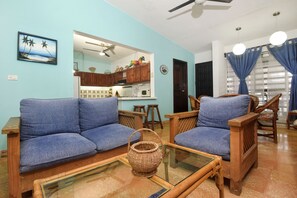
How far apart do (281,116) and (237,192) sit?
4.17 metres

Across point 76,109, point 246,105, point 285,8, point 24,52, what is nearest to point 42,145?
point 76,109

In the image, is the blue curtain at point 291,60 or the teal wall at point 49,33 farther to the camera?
the blue curtain at point 291,60

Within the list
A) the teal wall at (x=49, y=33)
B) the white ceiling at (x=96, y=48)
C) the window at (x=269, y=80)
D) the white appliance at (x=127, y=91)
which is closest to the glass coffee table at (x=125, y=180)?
the teal wall at (x=49, y=33)

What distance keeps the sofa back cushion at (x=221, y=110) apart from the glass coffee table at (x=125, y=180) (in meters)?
0.76

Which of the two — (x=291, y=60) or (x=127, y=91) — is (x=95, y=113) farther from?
(x=291, y=60)

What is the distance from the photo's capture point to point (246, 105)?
1581 mm

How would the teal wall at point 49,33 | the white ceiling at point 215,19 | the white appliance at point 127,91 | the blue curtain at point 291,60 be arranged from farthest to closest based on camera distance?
the white appliance at point 127,91 → the blue curtain at point 291,60 → the white ceiling at point 215,19 → the teal wall at point 49,33

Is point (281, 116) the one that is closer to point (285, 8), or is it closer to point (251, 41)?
point (251, 41)

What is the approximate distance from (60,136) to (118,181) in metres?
0.89

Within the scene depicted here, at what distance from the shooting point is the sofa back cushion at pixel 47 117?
145 cm

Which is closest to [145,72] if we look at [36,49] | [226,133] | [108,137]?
[36,49]

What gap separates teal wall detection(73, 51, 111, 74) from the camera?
6.14 meters

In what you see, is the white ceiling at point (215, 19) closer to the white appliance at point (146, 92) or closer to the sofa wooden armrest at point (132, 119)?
the white appliance at point (146, 92)

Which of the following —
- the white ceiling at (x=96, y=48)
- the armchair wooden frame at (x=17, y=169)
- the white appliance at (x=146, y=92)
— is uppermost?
the white ceiling at (x=96, y=48)
